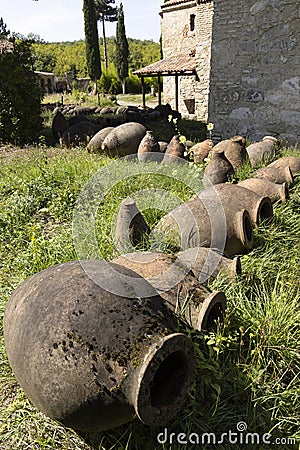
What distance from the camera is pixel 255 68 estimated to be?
28.4 feet

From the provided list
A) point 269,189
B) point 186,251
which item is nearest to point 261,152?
point 269,189

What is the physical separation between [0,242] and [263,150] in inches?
185

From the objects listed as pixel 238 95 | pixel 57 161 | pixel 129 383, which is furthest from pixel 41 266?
pixel 238 95

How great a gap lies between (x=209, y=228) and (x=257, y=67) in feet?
21.4

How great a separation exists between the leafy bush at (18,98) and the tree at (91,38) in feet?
67.5

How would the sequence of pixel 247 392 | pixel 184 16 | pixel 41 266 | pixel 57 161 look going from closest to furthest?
1. pixel 247 392
2. pixel 41 266
3. pixel 57 161
4. pixel 184 16

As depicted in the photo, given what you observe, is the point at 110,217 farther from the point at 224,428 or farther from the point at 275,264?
the point at 224,428

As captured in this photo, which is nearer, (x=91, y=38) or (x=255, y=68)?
(x=255, y=68)

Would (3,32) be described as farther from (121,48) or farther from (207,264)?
(121,48)

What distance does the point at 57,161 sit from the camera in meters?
7.23

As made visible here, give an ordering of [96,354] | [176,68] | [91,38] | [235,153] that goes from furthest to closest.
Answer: [91,38], [176,68], [235,153], [96,354]

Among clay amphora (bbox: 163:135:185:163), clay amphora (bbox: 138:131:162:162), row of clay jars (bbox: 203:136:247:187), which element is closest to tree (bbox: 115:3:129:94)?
clay amphora (bbox: 138:131:162:162)

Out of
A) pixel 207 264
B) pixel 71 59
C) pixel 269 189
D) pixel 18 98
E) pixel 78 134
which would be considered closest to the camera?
pixel 207 264

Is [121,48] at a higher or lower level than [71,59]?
higher
